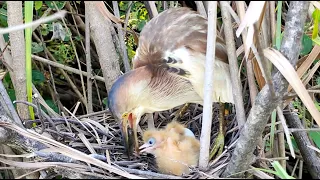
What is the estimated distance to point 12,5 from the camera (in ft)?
5.70

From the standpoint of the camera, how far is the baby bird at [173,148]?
169cm

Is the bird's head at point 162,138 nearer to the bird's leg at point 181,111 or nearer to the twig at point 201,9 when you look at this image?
the bird's leg at point 181,111

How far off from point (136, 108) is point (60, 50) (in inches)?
22.7

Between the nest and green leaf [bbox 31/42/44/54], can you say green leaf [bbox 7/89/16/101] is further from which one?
the nest

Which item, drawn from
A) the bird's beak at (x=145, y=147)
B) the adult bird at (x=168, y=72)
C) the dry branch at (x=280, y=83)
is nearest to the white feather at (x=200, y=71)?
the adult bird at (x=168, y=72)

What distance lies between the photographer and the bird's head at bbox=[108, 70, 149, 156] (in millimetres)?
1737

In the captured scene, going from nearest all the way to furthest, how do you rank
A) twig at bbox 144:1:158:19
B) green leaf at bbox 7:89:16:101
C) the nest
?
the nest
twig at bbox 144:1:158:19
green leaf at bbox 7:89:16:101

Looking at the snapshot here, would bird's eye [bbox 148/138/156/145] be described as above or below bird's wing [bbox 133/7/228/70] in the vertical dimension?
below

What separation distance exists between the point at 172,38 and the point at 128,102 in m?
0.24

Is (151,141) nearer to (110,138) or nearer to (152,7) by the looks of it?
(110,138)

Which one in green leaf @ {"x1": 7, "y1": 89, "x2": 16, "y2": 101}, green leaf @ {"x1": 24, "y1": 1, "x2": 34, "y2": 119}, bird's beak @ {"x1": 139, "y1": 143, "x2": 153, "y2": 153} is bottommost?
bird's beak @ {"x1": 139, "y1": 143, "x2": 153, "y2": 153}

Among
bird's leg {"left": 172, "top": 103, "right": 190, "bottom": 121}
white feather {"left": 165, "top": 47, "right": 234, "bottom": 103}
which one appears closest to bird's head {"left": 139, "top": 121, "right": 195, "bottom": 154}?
white feather {"left": 165, "top": 47, "right": 234, "bottom": 103}

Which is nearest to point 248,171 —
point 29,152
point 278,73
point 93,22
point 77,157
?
point 278,73

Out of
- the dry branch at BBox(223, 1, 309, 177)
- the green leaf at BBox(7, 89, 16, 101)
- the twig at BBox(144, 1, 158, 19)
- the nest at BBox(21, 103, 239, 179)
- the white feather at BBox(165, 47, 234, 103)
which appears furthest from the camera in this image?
the green leaf at BBox(7, 89, 16, 101)
